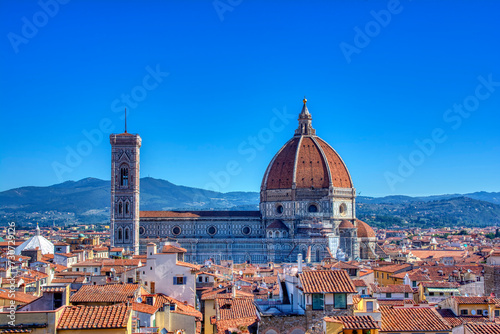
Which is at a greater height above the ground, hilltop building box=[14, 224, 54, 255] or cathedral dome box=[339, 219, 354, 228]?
cathedral dome box=[339, 219, 354, 228]

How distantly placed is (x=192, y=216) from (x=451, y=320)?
7760cm

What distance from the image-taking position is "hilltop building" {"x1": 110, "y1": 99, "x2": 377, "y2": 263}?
3711 inches

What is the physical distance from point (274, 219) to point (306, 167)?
9.06m

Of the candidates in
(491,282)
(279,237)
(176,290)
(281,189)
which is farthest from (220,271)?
(281,189)

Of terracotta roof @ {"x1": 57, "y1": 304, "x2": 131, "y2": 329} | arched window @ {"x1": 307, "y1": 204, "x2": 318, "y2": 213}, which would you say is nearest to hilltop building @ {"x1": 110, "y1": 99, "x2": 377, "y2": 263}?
arched window @ {"x1": 307, "y1": 204, "x2": 318, "y2": 213}

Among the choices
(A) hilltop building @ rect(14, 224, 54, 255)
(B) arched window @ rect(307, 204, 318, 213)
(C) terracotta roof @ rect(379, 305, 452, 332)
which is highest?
(B) arched window @ rect(307, 204, 318, 213)

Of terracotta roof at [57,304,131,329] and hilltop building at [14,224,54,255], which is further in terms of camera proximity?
hilltop building at [14,224,54,255]

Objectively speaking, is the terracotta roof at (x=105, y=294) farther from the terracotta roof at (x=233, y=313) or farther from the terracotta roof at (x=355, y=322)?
the terracotta roof at (x=355, y=322)

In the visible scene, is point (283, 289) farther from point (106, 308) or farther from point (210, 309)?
point (210, 309)

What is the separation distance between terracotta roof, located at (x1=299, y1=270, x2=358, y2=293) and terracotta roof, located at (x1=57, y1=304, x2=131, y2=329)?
206 inches

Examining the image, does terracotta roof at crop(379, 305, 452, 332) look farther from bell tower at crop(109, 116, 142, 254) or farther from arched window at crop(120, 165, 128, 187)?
arched window at crop(120, 165, 128, 187)

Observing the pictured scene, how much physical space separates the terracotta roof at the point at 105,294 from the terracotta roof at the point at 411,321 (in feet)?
26.0

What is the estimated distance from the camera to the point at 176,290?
29.9 meters

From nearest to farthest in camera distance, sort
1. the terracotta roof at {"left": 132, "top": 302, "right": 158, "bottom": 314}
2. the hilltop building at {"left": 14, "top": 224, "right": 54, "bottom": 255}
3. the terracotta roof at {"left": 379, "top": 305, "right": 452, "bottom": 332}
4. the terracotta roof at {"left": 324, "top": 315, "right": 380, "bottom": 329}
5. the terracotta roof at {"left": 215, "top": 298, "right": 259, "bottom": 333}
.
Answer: the terracotta roof at {"left": 324, "top": 315, "right": 380, "bottom": 329}, the terracotta roof at {"left": 379, "top": 305, "right": 452, "bottom": 332}, the terracotta roof at {"left": 132, "top": 302, "right": 158, "bottom": 314}, the terracotta roof at {"left": 215, "top": 298, "right": 259, "bottom": 333}, the hilltop building at {"left": 14, "top": 224, "right": 54, "bottom": 255}
